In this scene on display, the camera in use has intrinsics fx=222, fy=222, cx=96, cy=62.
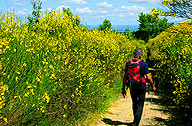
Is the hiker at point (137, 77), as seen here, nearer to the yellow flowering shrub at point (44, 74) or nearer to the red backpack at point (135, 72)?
the red backpack at point (135, 72)

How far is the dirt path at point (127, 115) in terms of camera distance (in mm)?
6091

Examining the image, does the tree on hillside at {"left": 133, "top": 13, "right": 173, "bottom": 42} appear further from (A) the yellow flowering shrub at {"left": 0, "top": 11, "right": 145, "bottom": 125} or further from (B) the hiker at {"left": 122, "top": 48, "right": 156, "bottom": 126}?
(B) the hiker at {"left": 122, "top": 48, "right": 156, "bottom": 126}

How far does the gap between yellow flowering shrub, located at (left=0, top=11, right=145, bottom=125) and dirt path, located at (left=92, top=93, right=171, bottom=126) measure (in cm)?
53

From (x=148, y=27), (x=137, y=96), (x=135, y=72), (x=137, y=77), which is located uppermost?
(x=148, y=27)

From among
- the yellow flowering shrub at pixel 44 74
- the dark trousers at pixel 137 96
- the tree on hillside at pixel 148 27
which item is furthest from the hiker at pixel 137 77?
the tree on hillside at pixel 148 27

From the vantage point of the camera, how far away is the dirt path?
20.0 ft

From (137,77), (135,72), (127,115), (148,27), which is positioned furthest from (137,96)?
(148,27)

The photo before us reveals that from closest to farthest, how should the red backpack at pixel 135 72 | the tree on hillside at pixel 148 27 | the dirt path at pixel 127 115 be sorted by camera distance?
the red backpack at pixel 135 72, the dirt path at pixel 127 115, the tree on hillside at pixel 148 27

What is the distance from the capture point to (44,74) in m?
3.96

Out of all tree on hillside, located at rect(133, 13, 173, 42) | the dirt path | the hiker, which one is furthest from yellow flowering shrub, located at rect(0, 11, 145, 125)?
tree on hillside, located at rect(133, 13, 173, 42)

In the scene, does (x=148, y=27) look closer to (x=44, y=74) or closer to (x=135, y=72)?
(x=135, y=72)

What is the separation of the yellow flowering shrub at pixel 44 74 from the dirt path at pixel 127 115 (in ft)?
1.73

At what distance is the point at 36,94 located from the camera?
3566mm

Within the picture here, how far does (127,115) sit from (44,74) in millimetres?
3893
